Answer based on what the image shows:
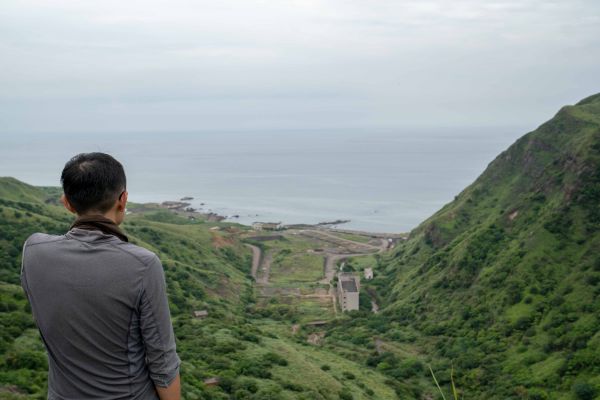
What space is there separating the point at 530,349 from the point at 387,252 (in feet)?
146

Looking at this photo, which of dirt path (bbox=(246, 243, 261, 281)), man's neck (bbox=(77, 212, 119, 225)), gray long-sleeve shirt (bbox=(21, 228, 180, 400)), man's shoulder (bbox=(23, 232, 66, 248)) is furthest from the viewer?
dirt path (bbox=(246, 243, 261, 281))

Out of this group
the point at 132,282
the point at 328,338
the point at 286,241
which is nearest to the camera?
the point at 132,282

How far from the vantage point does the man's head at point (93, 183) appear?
297cm

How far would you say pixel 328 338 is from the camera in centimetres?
4188

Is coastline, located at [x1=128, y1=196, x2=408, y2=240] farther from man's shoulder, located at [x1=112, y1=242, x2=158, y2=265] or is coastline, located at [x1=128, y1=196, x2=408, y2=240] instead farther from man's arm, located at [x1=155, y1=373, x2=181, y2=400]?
man's shoulder, located at [x1=112, y1=242, x2=158, y2=265]

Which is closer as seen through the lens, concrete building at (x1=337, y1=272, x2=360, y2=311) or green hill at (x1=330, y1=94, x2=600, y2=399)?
green hill at (x1=330, y1=94, x2=600, y2=399)

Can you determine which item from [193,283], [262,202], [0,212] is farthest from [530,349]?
[262,202]

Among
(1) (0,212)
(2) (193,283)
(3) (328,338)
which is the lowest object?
(3) (328,338)

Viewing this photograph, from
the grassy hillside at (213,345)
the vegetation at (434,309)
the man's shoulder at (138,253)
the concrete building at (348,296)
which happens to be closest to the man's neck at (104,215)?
the man's shoulder at (138,253)

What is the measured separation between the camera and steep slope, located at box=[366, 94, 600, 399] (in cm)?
2969

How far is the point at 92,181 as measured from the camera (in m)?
2.98

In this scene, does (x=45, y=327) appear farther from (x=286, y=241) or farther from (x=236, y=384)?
(x=286, y=241)

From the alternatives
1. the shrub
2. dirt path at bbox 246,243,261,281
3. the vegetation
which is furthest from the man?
dirt path at bbox 246,243,261,281

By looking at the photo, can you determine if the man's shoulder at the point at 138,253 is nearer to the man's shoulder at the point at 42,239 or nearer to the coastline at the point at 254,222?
the man's shoulder at the point at 42,239
